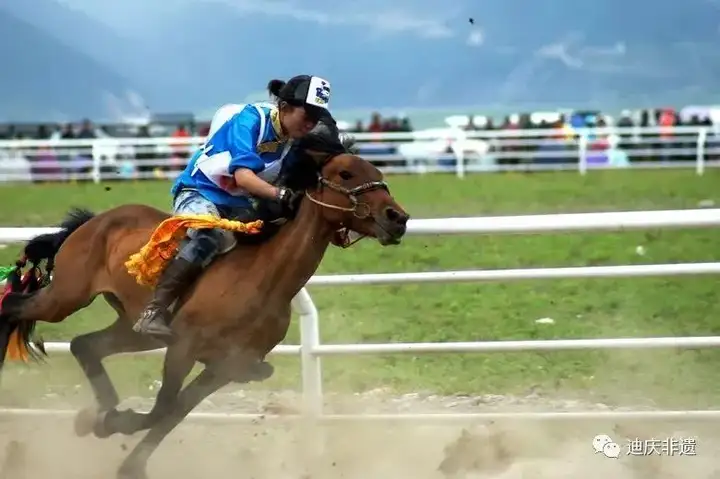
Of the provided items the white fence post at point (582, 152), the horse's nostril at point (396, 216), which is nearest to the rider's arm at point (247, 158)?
the horse's nostril at point (396, 216)

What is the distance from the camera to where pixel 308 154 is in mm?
4668

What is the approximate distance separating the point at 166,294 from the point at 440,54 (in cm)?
4999

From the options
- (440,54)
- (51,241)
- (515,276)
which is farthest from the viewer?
(440,54)

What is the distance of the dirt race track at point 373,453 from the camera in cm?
516

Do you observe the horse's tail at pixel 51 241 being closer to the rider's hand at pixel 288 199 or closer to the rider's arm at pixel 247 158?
the rider's arm at pixel 247 158

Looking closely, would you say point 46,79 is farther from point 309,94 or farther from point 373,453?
point 309,94

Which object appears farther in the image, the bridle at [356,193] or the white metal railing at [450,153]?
the white metal railing at [450,153]

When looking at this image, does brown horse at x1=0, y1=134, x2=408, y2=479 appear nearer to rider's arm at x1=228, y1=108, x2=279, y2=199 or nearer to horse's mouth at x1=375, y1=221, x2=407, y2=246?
horse's mouth at x1=375, y1=221, x2=407, y2=246

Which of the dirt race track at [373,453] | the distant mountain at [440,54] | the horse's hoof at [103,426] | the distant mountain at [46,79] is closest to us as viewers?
the horse's hoof at [103,426]

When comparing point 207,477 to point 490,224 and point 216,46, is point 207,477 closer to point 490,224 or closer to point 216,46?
point 490,224

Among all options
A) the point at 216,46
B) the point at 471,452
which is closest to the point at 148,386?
the point at 471,452

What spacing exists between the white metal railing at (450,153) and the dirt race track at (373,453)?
1602 centimetres

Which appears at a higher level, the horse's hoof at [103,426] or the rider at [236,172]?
the rider at [236,172]

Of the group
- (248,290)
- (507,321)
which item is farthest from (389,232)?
(507,321)
